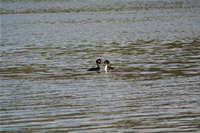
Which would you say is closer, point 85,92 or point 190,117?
point 190,117

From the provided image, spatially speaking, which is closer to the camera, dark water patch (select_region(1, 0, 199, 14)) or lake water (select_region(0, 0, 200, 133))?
lake water (select_region(0, 0, 200, 133))

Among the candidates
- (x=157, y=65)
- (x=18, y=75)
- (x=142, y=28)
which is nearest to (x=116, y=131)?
(x=18, y=75)

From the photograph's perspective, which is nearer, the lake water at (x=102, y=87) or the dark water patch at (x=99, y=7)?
the lake water at (x=102, y=87)

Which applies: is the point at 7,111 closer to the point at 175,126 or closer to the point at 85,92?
the point at 85,92

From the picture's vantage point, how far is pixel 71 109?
15039 millimetres

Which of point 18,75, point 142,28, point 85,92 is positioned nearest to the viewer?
point 85,92

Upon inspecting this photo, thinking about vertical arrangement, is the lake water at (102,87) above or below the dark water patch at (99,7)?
below

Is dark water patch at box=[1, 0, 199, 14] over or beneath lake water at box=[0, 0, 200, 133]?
over

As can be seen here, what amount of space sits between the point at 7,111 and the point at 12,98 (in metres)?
2.28

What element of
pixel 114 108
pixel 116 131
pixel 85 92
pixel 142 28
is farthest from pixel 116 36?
pixel 116 131

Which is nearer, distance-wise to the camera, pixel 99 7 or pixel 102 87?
pixel 102 87

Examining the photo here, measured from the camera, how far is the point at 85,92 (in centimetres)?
1820

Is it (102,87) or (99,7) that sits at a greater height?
(99,7)

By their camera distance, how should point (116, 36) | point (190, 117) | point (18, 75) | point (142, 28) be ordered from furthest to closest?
point (142, 28)
point (116, 36)
point (18, 75)
point (190, 117)
